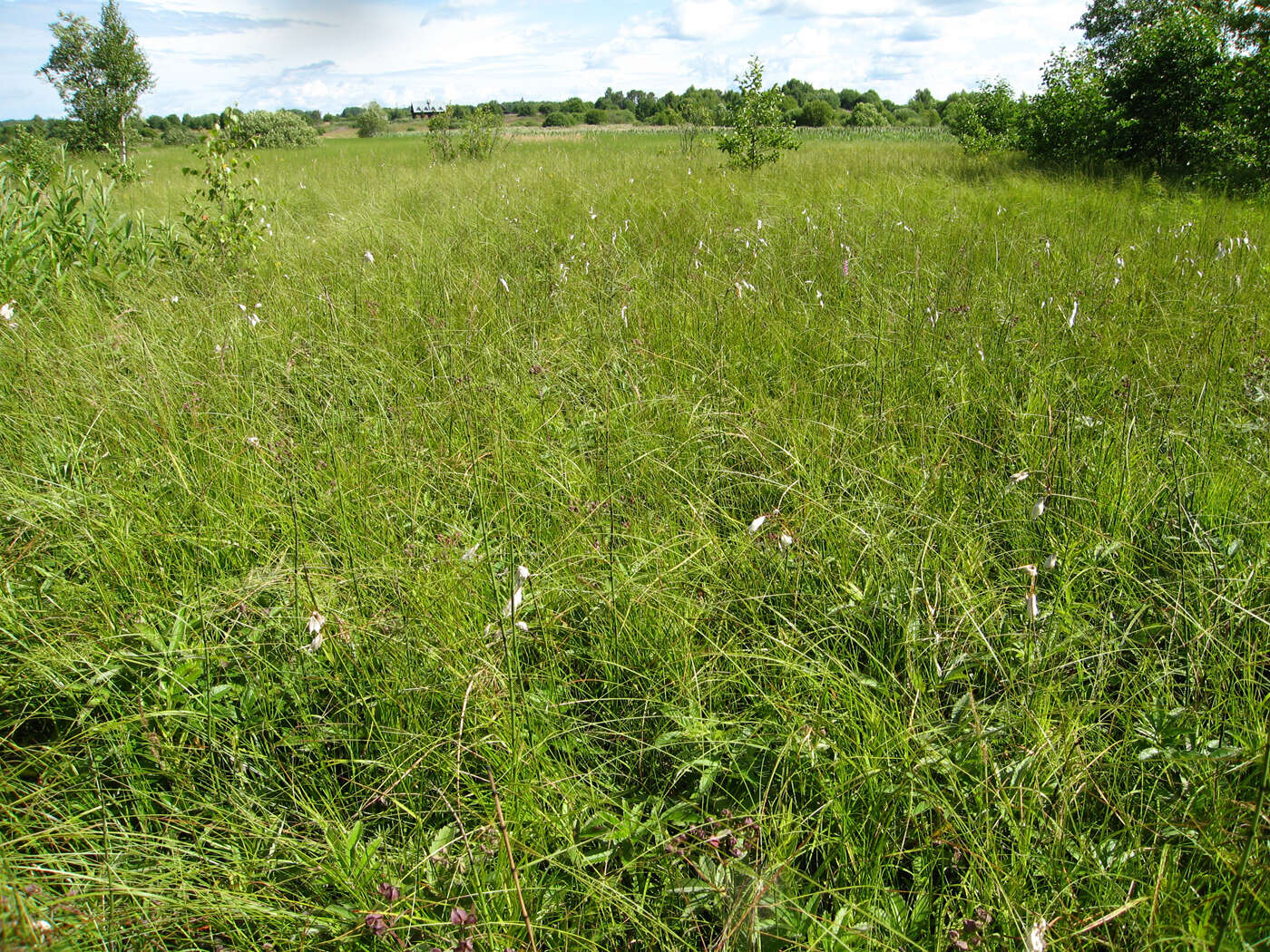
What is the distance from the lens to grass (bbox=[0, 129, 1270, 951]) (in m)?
1.21

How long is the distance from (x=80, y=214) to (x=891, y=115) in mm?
78965

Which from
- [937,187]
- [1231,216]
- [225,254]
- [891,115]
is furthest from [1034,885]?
[891,115]

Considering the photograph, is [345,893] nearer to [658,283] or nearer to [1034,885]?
[1034,885]

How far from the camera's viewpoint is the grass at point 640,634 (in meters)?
1.21

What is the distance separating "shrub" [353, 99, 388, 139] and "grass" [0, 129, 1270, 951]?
183 ft

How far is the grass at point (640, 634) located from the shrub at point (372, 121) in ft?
183

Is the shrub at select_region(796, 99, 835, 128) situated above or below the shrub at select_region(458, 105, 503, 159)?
above

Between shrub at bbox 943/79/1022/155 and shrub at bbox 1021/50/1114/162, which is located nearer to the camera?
shrub at bbox 1021/50/1114/162

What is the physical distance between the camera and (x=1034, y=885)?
45.9 inches

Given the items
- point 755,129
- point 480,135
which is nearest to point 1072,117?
point 755,129

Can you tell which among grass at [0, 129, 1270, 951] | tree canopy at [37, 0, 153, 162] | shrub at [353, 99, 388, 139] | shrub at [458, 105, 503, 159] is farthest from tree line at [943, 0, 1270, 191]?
shrub at [353, 99, 388, 139]

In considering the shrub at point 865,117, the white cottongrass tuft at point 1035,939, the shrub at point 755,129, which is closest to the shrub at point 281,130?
the shrub at point 755,129

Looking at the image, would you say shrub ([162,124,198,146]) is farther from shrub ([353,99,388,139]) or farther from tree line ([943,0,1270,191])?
tree line ([943,0,1270,191])

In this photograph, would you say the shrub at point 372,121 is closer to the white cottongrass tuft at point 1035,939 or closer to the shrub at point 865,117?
the shrub at point 865,117
